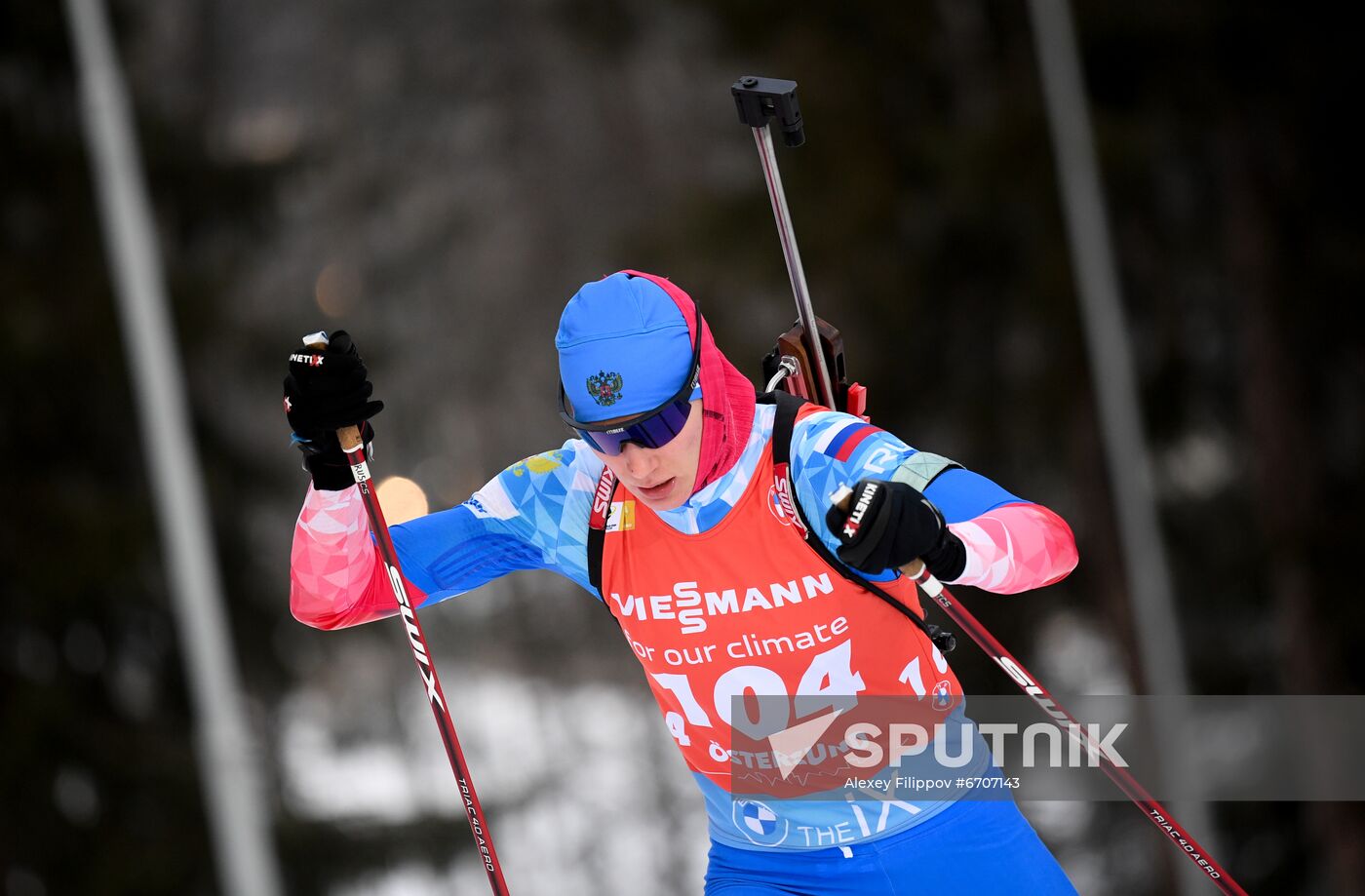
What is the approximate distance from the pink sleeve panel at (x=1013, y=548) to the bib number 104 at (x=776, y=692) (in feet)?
0.94

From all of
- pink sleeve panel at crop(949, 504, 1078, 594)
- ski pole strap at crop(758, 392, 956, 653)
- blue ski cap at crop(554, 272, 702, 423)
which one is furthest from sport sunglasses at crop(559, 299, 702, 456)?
pink sleeve panel at crop(949, 504, 1078, 594)

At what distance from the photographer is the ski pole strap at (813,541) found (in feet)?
7.46

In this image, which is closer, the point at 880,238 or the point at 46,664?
the point at 46,664

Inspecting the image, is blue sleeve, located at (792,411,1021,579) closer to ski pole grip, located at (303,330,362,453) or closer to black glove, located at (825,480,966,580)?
black glove, located at (825,480,966,580)

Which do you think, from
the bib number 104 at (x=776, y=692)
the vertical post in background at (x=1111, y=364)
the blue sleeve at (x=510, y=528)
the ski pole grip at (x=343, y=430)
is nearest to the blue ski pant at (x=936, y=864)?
the bib number 104 at (x=776, y=692)

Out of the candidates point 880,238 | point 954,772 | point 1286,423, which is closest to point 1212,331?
point 1286,423

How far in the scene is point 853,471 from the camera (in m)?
2.22

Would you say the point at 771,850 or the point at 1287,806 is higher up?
the point at 771,850

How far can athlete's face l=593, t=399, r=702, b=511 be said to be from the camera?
2.21 meters

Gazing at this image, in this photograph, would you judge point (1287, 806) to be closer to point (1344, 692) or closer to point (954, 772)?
point (1344, 692)

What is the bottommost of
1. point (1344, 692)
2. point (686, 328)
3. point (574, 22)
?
point (1344, 692)

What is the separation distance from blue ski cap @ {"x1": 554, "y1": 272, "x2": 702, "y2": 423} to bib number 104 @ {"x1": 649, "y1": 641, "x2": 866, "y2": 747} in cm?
48

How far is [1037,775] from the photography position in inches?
381

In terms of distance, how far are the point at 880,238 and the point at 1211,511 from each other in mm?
2944
